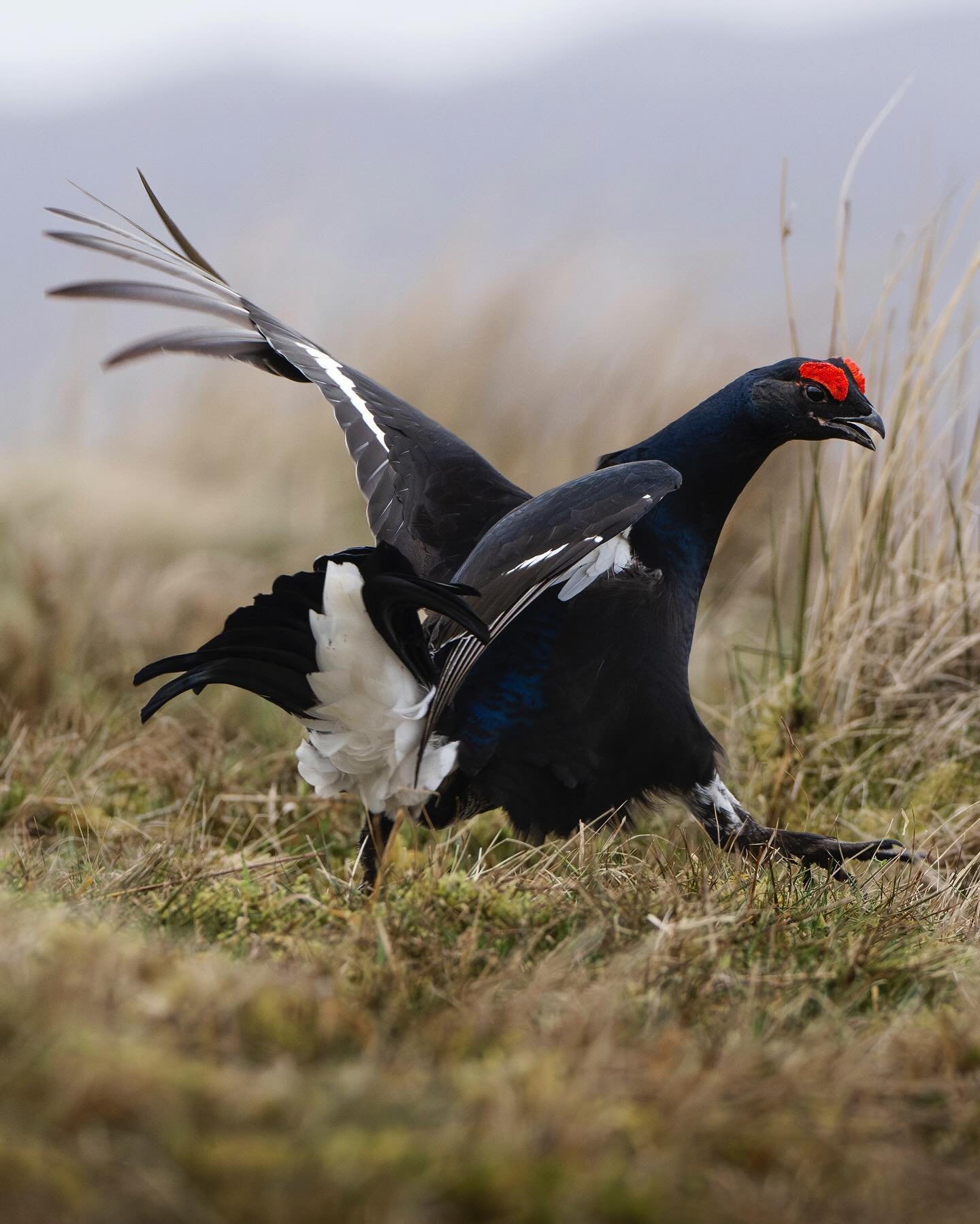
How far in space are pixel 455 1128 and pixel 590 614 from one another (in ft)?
5.87

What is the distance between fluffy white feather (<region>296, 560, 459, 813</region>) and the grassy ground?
198mm

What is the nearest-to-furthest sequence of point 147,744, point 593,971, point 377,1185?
point 377,1185, point 593,971, point 147,744

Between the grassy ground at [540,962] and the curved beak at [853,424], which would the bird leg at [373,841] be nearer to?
the grassy ground at [540,962]

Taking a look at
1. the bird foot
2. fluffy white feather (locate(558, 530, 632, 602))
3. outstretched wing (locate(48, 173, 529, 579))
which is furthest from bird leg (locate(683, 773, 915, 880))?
outstretched wing (locate(48, 173, 529, 579))

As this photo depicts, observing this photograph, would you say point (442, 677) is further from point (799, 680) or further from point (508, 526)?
point (799, 680)

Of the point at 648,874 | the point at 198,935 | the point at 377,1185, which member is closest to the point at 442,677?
the point at 648,874

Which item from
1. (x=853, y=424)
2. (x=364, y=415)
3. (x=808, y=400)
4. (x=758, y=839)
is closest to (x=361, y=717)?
(x=758, y=839)

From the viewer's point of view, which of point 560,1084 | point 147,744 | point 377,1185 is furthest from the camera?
point 147,744

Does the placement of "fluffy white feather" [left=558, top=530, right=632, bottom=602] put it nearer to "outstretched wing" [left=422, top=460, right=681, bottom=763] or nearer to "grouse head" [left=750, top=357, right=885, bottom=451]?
"outstretched wing" [left=422, top=460, right=681, bottom=763]

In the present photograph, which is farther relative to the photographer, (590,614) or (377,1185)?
(590,614)

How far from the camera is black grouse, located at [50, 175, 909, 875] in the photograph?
283 cm

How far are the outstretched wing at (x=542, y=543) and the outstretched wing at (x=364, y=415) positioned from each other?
62 cm

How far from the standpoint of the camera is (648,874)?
2.72 meters

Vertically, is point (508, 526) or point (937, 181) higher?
point (937, 181)
